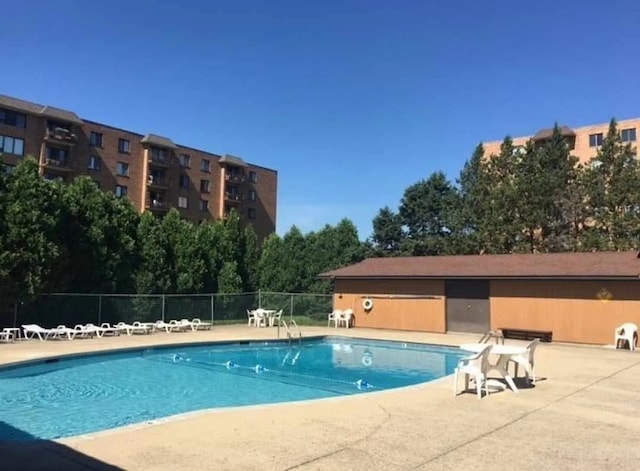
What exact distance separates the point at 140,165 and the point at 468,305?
4139 cm

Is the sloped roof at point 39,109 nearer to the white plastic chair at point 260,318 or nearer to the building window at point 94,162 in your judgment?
the building window at point 94,162

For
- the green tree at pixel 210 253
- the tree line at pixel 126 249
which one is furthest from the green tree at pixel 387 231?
the green tree at pixel 210 253

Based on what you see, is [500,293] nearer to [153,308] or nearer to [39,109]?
[153,308]

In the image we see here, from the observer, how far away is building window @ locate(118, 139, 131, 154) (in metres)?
53.5

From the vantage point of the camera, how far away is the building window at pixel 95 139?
51013 mm

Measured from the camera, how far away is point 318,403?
839 centimetres

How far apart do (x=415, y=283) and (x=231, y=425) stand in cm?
1899

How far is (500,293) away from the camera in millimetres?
22453

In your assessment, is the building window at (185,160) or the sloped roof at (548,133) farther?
the building window at (185,160)

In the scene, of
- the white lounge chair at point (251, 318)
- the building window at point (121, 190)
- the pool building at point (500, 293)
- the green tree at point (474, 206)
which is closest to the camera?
the pool building at point (500, 293)

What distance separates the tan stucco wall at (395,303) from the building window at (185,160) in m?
37.1

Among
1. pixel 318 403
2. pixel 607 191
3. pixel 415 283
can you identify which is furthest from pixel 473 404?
pixel 607 191

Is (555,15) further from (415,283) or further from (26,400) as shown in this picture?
(26,400)

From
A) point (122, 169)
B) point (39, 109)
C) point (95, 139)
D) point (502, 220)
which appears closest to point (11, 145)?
point (39, 109)
